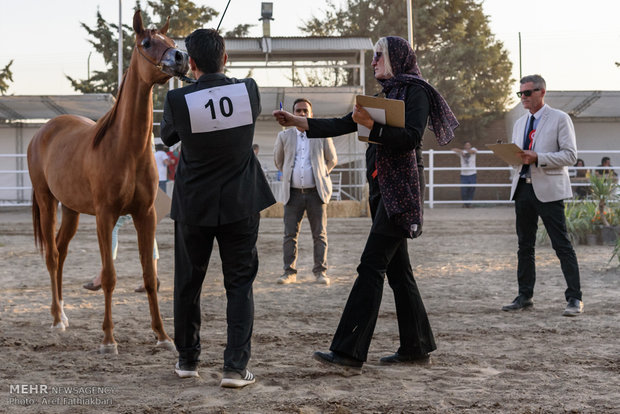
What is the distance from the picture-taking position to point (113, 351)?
452 cm

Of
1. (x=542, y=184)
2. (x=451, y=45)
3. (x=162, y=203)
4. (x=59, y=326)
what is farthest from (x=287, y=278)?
(x=451, y=45)

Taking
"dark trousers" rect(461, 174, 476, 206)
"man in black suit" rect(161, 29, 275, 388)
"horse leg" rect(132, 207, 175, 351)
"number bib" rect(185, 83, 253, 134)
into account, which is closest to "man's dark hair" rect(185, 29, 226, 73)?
"man in black suit" rect(161, 29, 275, 388)

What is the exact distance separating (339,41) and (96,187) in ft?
53.1

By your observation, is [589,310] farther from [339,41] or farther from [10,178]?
[10,178]

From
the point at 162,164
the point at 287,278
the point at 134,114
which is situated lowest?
the point at 287,278

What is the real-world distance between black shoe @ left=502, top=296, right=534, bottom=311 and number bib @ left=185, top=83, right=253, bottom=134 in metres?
3.30

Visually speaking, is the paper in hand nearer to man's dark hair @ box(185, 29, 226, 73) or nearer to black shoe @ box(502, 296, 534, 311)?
man's dark hair @ box(185, 29, 226, 73)

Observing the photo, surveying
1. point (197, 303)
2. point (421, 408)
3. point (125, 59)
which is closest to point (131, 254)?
point (197, 303)

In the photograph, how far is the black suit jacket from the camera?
366 centimetres

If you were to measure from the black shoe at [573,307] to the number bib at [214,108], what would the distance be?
343 centimetres

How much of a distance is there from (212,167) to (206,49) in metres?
0.62

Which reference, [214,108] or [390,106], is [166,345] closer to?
[214,108]

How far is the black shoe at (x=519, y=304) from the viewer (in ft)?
19.3

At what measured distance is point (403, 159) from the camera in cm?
400
